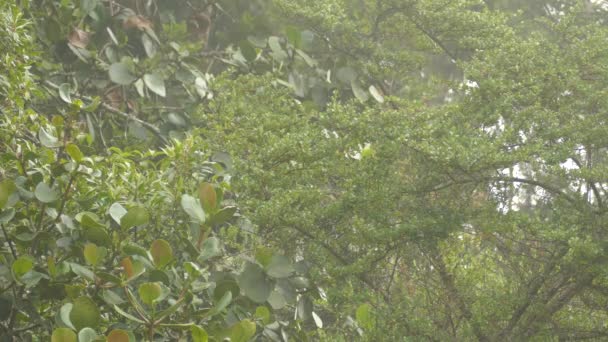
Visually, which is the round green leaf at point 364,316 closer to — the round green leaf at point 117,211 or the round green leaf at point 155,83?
the round green leaf at point 117,211

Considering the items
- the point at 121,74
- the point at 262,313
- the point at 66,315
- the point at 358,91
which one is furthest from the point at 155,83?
the point at 66,315

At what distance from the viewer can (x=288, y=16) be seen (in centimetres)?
532

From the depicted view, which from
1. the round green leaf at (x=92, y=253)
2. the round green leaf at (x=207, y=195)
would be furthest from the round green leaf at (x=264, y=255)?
the round green leaf at (x=92, y=253)

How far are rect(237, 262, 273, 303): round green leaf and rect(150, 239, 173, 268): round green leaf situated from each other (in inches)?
23.7

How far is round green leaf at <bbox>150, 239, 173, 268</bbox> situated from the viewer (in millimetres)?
2453

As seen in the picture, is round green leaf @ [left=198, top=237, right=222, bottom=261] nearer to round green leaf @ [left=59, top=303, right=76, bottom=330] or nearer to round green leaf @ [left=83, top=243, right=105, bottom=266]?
round green leaf @ [left=83, top=243, right=105, bottom=266]

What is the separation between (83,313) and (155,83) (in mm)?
2526

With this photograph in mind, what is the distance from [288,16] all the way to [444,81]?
1.46m

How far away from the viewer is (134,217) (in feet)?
8.45

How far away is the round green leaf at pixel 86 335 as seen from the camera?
226cm

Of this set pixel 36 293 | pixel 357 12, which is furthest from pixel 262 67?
pixel 36 293

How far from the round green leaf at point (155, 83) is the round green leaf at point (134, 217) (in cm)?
217

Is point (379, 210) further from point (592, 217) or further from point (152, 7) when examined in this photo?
point (152, 7)

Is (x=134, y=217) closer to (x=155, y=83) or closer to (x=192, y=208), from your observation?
(x=192, y=208)
